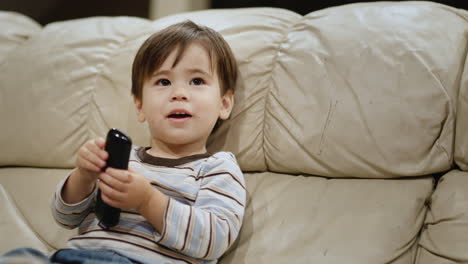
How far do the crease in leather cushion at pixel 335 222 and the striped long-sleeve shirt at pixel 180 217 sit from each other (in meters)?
0.14

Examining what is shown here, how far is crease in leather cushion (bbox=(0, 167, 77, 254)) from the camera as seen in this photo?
1.34 metres

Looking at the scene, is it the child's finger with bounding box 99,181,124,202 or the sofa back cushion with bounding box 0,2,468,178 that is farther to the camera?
the sofa back cushion with bounding box 0,2,468,178

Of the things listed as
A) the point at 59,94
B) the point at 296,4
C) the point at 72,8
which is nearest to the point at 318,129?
the point at 59,94

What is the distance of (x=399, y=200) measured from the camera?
1152 millimetres

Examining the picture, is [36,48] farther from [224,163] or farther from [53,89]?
[224,163]

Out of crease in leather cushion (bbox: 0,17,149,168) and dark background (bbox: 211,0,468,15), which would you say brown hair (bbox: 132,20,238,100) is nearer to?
crease in leather cushion (bbox: 0,17,149,168)

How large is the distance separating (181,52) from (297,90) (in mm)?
325

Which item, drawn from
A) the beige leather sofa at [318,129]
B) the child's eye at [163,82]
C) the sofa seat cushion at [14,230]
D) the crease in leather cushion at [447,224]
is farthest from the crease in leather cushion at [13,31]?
the crease in leather cushion at [447,224]

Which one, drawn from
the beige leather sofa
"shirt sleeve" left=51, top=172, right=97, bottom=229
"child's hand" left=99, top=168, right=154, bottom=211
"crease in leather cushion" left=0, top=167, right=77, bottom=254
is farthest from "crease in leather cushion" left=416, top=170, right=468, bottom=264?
"crease in leather cushion" left=0, top=167, right=77, bottom=254

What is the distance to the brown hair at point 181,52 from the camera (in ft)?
4.00

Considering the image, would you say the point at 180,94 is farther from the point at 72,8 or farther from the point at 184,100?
the point at 72,8

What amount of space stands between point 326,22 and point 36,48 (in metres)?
0.97

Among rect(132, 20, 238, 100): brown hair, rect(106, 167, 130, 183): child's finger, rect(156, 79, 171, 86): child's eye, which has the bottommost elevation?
rect(106, 167, 130, 183): child's finger

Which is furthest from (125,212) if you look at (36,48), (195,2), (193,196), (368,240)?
(195,2)
